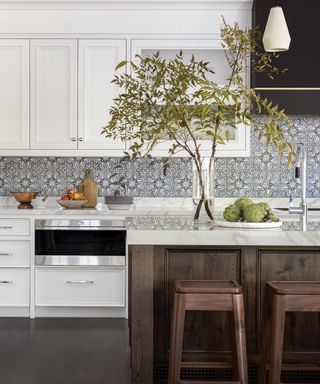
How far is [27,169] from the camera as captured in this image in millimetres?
6453

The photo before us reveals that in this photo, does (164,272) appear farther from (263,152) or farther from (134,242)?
(263,152)

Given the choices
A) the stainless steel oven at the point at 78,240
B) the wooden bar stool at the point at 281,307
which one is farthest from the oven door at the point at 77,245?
the wooden bar stool at the point at 281,307

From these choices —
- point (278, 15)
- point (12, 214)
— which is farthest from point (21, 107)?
point (278, 15)

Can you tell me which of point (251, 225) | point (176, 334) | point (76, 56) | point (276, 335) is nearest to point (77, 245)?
point (76, 56)

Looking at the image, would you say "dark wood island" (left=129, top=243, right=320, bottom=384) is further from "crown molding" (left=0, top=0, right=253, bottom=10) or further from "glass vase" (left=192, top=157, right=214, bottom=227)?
"crown molding" (left=0, top=0, right=253, bottom=10)

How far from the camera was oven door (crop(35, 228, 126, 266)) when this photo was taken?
5738 millimetres

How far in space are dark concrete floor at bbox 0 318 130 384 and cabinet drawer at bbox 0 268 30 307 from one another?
14cm

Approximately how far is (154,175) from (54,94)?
3.66ft

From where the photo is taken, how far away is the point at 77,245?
5742 millimetres

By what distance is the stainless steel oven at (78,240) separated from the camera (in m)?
5.74

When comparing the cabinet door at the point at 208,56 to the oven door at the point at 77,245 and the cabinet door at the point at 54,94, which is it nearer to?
the cabinet door at the point at 54,94

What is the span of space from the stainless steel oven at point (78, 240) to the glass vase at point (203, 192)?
6.46 ft

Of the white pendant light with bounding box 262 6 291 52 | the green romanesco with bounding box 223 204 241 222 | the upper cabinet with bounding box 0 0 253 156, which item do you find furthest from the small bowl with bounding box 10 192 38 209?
the white pendant light with bounding box 262 6 291 52

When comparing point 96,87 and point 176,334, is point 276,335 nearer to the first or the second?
point 176,334
